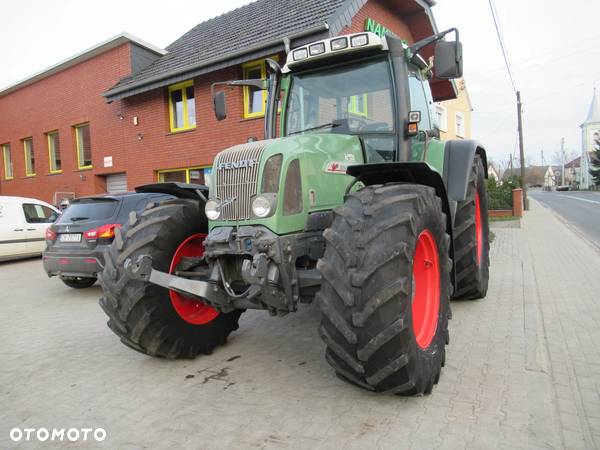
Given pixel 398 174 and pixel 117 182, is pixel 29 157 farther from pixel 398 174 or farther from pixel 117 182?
pixel 398 174

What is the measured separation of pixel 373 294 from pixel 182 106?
11131mm

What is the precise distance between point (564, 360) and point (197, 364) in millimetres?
2945

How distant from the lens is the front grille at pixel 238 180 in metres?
3.04

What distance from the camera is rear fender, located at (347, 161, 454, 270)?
2.99 meters

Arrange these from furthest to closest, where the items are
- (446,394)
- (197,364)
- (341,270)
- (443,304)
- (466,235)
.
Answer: (466,235)
(197,364)
(443,304)
(446,394)
(341,270)

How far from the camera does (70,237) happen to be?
21.7 feet

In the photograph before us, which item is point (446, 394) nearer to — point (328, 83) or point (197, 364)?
point (197, 364)

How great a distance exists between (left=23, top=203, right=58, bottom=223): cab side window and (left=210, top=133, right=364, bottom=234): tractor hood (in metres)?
9.39

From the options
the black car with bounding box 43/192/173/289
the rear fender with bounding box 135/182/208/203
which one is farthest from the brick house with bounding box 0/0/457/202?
the rear fender with bounding box 135/182/208/203

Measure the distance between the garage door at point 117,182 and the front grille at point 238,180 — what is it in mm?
11820

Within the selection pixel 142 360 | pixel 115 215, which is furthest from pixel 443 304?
pixel 115 215

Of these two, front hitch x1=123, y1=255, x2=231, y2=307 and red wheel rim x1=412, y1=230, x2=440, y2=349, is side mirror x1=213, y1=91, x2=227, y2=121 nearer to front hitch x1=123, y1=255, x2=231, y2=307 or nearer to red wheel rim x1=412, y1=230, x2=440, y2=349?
front hitch x1=123, y1=255, x2=231, y2=307

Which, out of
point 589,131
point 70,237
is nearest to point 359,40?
point 70,237

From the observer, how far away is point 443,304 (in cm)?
311
